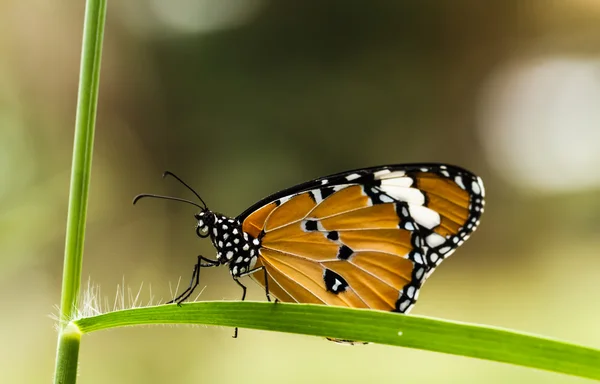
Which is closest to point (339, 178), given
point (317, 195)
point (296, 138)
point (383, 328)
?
point (317, 195)

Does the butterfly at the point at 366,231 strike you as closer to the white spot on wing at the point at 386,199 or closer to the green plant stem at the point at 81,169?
the white spot on wing at the point at 386,199

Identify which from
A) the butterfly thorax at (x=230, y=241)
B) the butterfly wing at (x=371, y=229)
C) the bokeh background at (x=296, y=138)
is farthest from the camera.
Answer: the bokeh background at (x=296, y=138)

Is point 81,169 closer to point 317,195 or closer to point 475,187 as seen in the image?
point 317,195

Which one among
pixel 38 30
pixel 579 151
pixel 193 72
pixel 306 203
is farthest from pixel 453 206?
pixel 579 151

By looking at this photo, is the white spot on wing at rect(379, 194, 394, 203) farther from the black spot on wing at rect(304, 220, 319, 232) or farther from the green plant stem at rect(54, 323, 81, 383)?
the green plant stem at rect(54, 323, 81, 383)

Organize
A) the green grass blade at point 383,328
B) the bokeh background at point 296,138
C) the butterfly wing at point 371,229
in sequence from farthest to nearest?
the bokeh background at point 296,138 → the butterfly wing at point 371,229 → the green grass blade at point 383,328

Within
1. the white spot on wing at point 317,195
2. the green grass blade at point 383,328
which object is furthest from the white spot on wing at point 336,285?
the green grass blade at point 383,328
